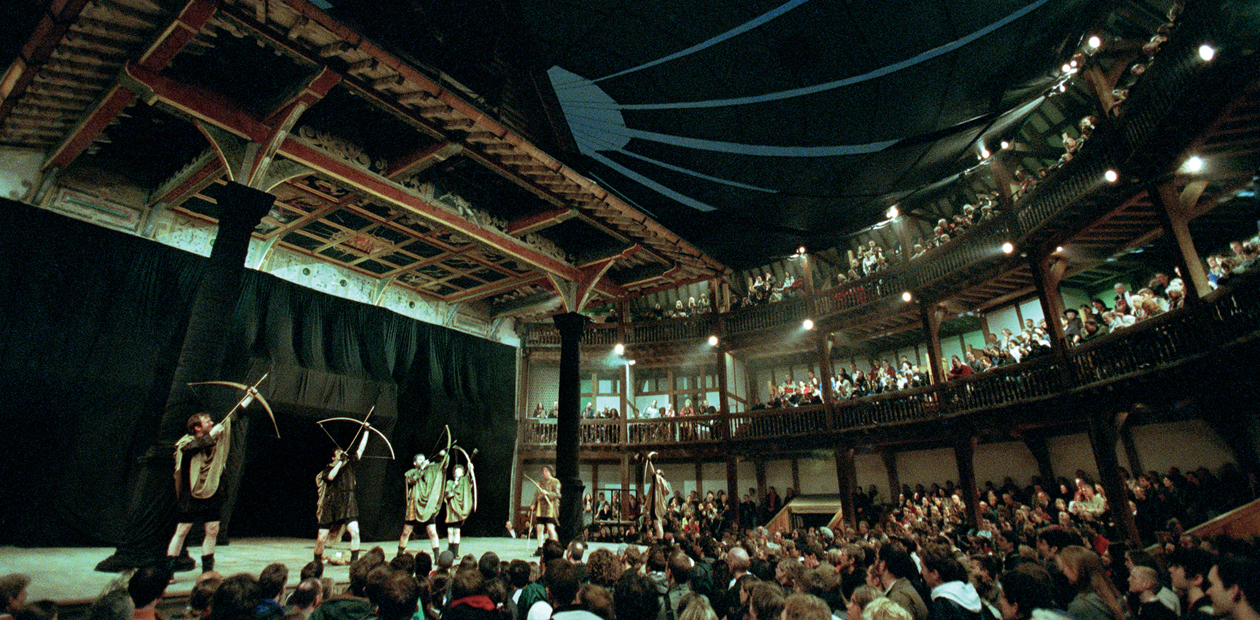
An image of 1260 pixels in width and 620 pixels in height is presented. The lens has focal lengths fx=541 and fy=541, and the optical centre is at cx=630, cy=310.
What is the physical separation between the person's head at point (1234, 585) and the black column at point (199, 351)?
25.2 ft

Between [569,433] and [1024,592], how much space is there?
7.65 metres

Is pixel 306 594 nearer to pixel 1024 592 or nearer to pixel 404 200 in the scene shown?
pixel 1024 592

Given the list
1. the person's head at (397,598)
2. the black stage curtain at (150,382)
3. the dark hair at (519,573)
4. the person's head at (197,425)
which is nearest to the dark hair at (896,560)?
the dark hair at (519,573)

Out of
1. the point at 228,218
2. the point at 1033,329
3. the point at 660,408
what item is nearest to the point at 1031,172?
the point at 1033,329

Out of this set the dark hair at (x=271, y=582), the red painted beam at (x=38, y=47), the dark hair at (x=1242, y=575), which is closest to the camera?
the dark hair at (x=1242, y=575)

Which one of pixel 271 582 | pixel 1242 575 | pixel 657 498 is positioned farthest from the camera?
pixel 657 498

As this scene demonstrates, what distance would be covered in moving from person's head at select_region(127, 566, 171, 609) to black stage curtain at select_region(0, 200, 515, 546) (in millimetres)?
3781

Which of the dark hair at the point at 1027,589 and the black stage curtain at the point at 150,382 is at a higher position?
the black stage curtain at the point at 150,382

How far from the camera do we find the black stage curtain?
7527 millimetres

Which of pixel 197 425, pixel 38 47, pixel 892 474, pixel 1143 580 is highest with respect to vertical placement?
pixel 38 47

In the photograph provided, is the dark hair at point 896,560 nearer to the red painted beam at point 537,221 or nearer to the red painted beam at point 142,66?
the red painted beam at point 537,221

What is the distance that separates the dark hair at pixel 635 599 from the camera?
2561mm

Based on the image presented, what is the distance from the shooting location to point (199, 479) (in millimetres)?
5707

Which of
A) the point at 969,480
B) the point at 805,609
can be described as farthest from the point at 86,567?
the point at 969,480
